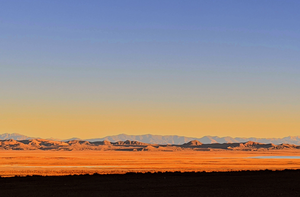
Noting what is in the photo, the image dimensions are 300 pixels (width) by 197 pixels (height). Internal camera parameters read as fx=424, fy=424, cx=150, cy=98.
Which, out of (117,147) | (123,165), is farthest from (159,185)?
(117,147)

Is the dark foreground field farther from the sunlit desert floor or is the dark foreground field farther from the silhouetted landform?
the silhouetted landform

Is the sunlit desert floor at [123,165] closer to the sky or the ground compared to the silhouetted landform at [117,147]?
closer to the ground

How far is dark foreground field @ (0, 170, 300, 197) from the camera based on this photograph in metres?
26.7

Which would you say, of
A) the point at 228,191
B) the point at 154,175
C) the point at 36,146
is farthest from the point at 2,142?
the point at 228,191

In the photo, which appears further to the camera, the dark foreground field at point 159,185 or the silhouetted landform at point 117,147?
the silhouetted landform at point 117,147

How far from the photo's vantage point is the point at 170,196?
25.3 meters

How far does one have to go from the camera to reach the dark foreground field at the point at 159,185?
87.5 ft

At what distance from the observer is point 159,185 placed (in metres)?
30.5

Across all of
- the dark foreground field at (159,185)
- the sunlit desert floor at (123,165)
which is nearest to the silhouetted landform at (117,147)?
the sunlit desert floor at (123,165)

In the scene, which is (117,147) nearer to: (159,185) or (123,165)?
(123,165)

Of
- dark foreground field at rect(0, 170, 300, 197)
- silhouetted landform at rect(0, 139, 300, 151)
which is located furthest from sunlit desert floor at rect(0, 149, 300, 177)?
silhouetted landform at rect(0, 139, 300, 151)

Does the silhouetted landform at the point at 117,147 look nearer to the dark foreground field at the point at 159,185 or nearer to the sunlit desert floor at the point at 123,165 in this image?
the sunlit desert floor at the point at 123,165

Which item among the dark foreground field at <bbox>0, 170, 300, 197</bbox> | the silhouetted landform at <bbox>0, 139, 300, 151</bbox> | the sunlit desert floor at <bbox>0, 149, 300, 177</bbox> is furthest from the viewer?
the silhouetted landform at <bbox>0, 139, 300, 151</bbox>

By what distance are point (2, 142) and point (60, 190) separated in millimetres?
156997
